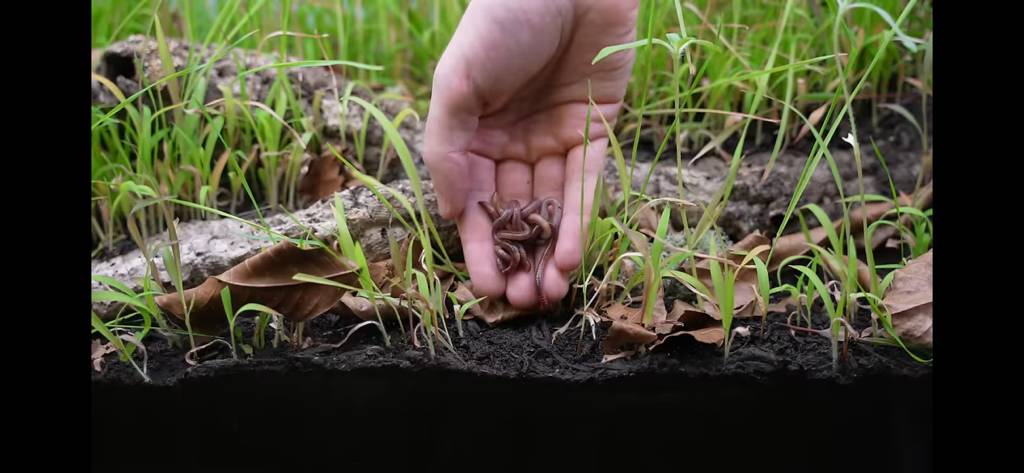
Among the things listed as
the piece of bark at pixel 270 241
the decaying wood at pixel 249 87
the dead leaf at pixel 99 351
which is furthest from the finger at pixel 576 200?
the dead leaf at pixel 99 351

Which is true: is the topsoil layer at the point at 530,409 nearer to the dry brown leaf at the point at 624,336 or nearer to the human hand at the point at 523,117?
the dry brown leaf at the point at 624,336

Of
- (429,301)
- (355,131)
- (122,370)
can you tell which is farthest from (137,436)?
(355,131)

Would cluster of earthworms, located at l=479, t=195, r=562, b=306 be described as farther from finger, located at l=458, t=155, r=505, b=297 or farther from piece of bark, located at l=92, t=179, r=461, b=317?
piece of bark, located at l=92, t=179, r=461, b=317

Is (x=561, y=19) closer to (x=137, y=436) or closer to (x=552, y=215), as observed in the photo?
(x=552, y=215)

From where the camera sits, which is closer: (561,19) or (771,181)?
(561,19)

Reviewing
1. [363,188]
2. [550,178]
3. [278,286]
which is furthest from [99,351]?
[550,178]

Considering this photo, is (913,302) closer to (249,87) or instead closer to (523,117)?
(523,117)

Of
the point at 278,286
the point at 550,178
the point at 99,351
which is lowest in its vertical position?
the point at 99,351
